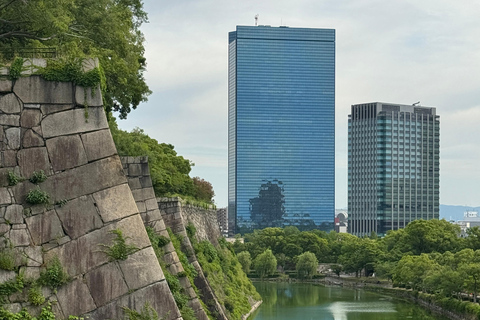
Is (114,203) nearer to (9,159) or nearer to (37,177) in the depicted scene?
(37,177)

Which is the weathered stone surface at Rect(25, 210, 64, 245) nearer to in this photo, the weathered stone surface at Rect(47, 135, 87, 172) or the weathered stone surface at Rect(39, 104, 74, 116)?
the weathered stone surface at Rect(47, 135, 87, 172)

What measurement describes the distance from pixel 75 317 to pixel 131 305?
881 millimetres

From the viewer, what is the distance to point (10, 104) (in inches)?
Answer: 464

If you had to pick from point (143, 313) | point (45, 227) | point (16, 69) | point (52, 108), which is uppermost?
point (16, 69)

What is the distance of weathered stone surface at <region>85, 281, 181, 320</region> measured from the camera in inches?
453

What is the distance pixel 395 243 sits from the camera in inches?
5005

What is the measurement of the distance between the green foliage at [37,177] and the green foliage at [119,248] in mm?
1396

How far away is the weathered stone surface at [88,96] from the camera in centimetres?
1202

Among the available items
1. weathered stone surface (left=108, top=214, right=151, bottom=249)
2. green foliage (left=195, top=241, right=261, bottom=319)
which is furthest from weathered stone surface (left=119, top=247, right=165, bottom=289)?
green foliage (left=195, top=241, right=261, bottom=319)

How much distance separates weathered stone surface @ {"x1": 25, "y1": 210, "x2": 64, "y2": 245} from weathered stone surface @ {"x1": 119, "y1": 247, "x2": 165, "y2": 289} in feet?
3.79

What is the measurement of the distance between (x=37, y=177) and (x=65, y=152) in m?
0.60

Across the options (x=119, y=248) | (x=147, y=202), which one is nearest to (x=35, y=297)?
(x=119, y=248)

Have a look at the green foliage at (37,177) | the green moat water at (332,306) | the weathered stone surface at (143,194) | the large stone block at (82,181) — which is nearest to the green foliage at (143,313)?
the large stone block at (82,181)

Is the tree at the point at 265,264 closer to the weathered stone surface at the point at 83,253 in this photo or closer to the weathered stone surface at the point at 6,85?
the weathered stone surface at the point at 83,253
